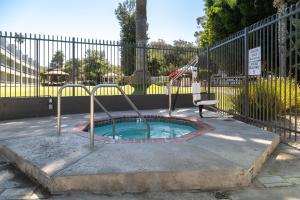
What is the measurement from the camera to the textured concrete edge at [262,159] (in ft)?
12.8

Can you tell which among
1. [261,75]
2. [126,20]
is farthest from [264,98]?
[126,20]

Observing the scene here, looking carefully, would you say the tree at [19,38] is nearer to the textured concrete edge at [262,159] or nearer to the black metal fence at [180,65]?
the black metal fence at [180,65]

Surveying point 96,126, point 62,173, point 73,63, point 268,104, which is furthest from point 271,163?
point 73,63

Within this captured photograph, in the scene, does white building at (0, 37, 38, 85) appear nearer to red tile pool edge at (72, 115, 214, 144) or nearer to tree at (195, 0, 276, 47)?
red tile pool edge at (72, 115, 214, 144)

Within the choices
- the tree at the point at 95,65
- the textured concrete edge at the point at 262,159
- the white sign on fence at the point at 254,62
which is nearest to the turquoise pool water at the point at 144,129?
the white sign on fence at the point at 254,62

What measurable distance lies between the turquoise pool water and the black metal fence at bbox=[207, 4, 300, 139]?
158cm

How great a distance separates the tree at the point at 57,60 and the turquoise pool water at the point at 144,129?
10.5 feet

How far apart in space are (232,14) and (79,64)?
40.3 feet

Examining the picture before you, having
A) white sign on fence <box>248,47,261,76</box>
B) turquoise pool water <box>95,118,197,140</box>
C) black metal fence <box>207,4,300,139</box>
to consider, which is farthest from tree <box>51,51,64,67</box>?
white sign on fence <box>248,47,261,76</box>

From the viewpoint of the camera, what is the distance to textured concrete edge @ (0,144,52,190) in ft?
11.8

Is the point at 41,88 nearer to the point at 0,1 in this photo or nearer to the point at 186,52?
the point at 186,52

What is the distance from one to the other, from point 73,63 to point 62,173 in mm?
7176

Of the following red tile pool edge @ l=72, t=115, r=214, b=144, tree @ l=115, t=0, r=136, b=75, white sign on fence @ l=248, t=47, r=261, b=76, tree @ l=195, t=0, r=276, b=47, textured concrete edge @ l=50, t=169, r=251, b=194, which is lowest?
textured concrete edge @ l=50, t=169, r=251, b=194

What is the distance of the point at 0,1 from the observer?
19.1 m
